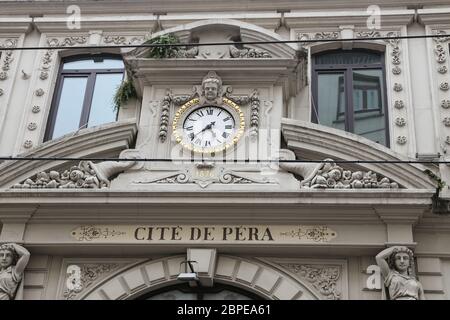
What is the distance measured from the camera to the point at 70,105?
16.8 metres

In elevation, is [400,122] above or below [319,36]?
below

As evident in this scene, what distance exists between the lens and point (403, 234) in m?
13.3

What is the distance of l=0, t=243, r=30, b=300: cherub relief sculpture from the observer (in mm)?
13219

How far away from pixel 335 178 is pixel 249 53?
3511 mm

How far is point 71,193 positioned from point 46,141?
265 cm

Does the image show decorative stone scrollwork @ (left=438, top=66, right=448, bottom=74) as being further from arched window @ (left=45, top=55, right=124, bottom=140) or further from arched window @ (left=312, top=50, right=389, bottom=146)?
arched window @ (left=45, top=55, right=124, bottom=140)

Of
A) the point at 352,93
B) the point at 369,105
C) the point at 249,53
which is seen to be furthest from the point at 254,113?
the point at 369,105

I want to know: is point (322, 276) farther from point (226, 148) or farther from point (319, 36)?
point (319, 36)

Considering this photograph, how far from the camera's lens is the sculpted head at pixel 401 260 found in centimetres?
1287

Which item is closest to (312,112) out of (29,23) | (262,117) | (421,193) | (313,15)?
(262,117)

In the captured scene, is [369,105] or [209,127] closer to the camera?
[209,127]

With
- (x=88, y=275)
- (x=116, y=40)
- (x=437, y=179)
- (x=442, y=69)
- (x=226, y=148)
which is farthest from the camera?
(x=116, y=40)

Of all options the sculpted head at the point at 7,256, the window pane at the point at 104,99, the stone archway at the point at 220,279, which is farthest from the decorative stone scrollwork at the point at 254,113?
the sculpted head at the point at 7,256

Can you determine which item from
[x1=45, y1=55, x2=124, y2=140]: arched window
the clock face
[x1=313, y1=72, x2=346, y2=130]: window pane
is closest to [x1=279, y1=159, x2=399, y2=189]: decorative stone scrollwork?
the clock face
